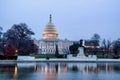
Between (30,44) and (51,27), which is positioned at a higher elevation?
(51,27)

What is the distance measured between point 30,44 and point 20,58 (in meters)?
5.43

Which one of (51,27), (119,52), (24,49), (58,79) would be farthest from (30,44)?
(51,27)

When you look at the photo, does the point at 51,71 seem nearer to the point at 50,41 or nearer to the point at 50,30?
the point at 50,30

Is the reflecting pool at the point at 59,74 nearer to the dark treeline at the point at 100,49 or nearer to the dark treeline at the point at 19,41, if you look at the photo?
the dark treeline at the point at 19,41

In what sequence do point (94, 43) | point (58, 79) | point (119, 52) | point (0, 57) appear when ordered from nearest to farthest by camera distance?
point (58, 79) < point (0, 57) < point (119, 52) < point (94, 43)

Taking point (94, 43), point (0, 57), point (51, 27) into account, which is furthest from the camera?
point (51, 27)

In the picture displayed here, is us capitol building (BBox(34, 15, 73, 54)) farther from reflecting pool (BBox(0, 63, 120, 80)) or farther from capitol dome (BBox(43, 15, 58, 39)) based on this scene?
reflecting pool (BBox(0, 63, 120, 80))

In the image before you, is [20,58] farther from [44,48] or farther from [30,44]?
[44,48]

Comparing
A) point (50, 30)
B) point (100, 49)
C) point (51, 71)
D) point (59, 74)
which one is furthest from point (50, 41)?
point (59, 74)

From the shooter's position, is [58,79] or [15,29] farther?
[15,29]

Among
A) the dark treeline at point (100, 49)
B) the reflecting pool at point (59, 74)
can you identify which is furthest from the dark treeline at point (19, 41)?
the reflecting pool at point (59, 74)

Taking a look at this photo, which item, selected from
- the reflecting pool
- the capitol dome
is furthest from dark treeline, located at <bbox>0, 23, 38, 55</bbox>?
the capitol dome

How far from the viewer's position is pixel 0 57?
59.7m

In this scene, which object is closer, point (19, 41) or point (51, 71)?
point (51, 71)
